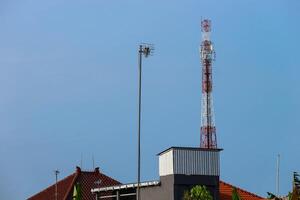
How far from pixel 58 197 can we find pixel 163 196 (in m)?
14.9

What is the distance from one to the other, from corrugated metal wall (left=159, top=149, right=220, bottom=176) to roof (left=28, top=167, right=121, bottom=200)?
40.6 feet

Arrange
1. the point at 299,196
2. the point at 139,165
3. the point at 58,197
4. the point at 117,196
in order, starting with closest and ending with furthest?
1. the point at 299,196
2. the point at 139,165
3. the point at 117,196
4. the point at 58,197

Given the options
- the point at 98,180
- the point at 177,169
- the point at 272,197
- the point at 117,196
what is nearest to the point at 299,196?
the point at 272,197

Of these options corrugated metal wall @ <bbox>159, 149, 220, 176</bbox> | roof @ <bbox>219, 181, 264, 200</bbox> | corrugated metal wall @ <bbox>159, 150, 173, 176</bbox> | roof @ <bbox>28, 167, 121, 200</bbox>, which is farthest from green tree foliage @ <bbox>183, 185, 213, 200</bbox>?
roof @ <bbox>28, 167, 121, 200</bbox>

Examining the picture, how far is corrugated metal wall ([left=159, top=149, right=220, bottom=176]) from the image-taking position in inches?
1857

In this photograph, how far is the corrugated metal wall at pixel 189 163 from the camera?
4716 cm

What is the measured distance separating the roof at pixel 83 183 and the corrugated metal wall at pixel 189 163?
40.6 ft

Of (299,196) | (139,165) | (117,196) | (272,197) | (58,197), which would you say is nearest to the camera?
(299,196)

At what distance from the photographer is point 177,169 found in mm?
47094

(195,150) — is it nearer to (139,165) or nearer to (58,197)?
(139,165)

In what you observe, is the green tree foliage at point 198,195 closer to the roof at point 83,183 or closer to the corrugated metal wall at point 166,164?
the corrugated metal wall at point 166,164

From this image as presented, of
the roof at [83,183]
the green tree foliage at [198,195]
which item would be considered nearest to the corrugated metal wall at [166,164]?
the green tree foliage at [198,195]

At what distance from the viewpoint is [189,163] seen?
47.5 m

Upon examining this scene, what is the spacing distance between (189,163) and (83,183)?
49.7ft
